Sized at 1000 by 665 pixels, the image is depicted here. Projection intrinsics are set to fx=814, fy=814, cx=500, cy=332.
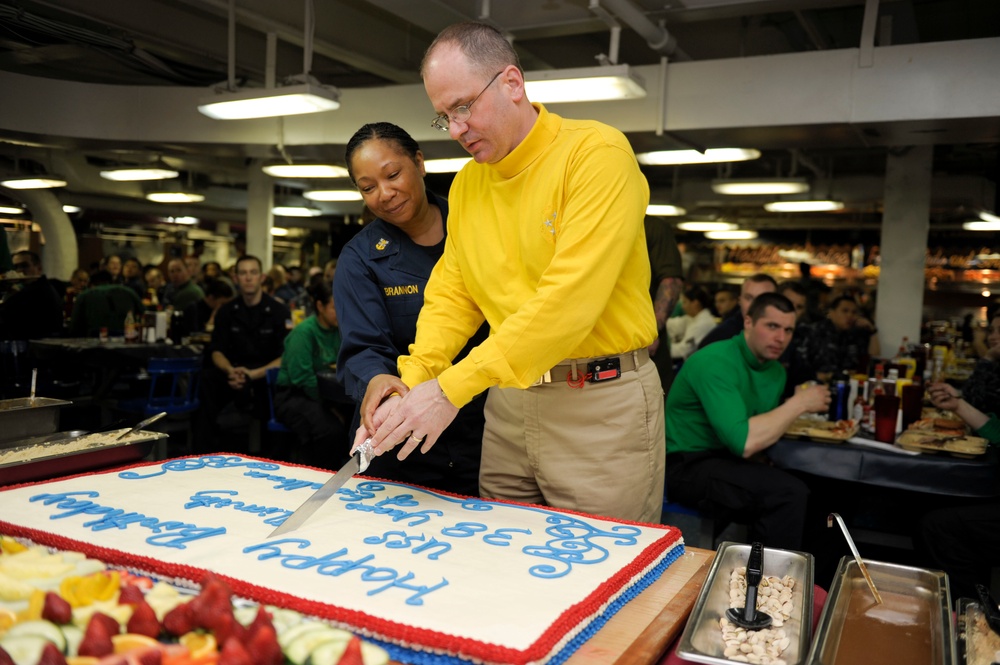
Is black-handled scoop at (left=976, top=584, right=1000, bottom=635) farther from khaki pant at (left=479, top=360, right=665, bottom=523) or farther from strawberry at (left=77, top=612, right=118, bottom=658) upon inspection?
strawberry at (left=77, top=612, right=118, bottom=658)

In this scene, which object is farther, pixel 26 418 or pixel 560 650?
pixel 26 418

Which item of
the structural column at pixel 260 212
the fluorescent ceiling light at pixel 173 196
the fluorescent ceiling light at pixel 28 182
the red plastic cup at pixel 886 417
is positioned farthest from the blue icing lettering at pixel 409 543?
the fluorescent ceiling light at pixel 173 196

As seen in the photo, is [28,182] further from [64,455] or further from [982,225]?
[982,225]

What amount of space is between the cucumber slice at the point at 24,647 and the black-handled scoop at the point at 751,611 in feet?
3.13

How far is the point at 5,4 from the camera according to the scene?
579cm

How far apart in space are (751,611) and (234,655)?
77 cm

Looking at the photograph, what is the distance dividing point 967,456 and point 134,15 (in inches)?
243

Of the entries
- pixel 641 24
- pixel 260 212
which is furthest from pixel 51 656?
pixel 260 212

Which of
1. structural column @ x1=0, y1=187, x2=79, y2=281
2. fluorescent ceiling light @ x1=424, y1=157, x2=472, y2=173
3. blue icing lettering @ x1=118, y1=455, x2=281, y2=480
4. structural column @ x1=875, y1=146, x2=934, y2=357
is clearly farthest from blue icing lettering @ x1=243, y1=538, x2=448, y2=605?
structural column @ x1=0, y1=187, x2=79, y2=281

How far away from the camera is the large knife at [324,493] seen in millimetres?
1521

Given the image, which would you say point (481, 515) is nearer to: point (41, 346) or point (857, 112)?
point (857, 112)

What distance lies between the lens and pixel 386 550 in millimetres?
1412

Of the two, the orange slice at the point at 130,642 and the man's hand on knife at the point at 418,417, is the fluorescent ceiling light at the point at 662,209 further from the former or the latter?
the orange slice at the point at 130,642

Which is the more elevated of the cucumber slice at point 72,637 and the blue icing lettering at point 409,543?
the blue icing lettering at point 409,543
